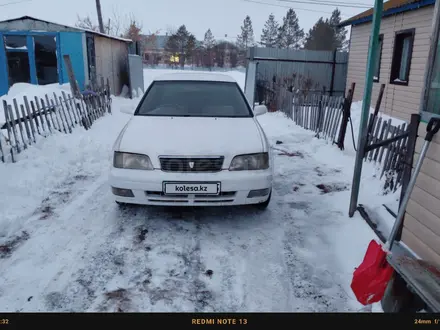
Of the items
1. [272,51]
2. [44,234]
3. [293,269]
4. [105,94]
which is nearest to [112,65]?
[105,94]

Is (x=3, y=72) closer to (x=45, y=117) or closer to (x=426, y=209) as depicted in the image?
(x=45, y=117)

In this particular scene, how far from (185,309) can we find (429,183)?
2.11 m

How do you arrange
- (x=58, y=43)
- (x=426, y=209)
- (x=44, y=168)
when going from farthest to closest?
(x=58, y=43) → (x=44, y=168) → (x=426, y=209)

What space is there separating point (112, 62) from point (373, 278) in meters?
16.0

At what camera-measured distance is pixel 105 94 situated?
11.2 metres

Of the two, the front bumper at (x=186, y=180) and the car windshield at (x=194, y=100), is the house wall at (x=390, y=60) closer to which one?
the car windshield at (x=194, y=100)

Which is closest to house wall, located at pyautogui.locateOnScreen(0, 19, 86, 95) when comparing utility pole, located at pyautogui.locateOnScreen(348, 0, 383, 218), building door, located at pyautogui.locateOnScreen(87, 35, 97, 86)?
building door, located at pyautogui.locateOnScreen(87, 35, 97, 86)

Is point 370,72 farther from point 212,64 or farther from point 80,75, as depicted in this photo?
point 212,64

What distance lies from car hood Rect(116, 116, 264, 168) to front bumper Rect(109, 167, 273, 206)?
160 millimetres

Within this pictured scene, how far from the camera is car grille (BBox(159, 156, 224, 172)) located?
3.80 meters

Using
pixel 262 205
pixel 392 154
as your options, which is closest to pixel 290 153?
pixel 392 154

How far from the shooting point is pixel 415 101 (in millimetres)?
10055

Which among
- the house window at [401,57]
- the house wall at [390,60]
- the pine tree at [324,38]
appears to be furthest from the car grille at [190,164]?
the pine tree at [324,38]

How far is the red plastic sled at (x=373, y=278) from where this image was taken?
2666 millimetres
